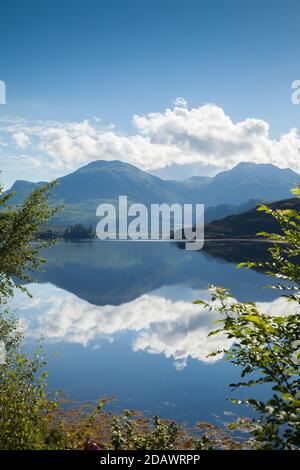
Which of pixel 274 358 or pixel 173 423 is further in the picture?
pixel 173 423

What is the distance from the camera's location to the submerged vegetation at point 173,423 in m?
8.58

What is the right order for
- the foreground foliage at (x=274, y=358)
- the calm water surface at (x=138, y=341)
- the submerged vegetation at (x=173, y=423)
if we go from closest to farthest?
the foreground foliage at (x=274, y=358), the submerged vegetation at (x=173, y=423), the calm water surface at (x=138, y=341)

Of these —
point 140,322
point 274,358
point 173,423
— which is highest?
point 274,358

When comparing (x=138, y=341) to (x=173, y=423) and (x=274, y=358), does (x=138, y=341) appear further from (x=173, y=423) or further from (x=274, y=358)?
(x=274, y=358)

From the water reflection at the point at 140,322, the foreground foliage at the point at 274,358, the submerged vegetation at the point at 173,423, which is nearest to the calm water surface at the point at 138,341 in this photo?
the water reflection at the point at 140,322

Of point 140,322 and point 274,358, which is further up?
point 274,358

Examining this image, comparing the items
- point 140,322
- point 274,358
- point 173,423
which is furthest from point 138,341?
point 274,358

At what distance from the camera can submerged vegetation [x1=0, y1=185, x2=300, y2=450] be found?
28.1 ft

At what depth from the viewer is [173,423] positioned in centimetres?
1973

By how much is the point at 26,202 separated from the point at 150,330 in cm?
5209

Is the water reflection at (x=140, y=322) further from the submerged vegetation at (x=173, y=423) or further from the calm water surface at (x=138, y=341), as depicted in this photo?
the submerged vegetation at (x=173, y=423)

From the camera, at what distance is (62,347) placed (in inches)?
2372

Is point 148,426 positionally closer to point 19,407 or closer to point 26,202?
point 19,407
